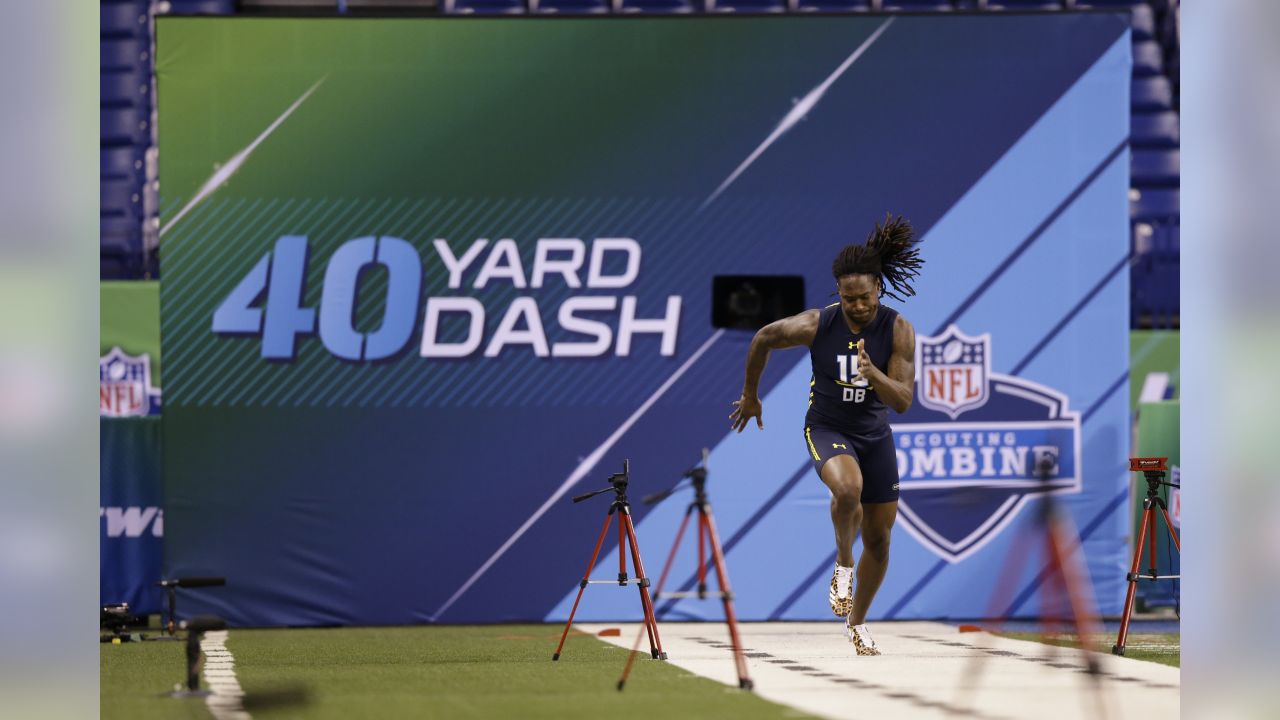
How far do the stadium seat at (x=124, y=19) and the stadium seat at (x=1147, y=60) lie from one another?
9.90 m

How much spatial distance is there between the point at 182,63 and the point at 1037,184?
6017 mm

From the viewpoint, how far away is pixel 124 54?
15.4 m

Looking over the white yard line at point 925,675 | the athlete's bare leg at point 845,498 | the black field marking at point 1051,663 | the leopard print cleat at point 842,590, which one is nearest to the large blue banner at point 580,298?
the white yard line at point 925,675

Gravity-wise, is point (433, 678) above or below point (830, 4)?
below

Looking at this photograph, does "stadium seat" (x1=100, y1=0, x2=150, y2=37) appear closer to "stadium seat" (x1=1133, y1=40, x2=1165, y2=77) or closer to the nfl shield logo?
the nfl shield logo

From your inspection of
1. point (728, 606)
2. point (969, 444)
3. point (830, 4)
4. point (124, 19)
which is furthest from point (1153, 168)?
point (728, 606)

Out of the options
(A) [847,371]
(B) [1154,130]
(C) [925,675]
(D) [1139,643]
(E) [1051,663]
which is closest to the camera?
(C) [925,675]

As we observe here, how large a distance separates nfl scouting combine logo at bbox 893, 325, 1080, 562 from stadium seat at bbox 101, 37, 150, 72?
27.6ft

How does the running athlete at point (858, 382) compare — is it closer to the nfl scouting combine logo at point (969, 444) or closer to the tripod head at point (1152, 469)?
the tripod head at point (1152, 469)

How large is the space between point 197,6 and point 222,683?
9.69 meters

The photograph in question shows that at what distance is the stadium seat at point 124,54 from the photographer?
1537 cm

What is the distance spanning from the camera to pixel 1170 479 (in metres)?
11.5

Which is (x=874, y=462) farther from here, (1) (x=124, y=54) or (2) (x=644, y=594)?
(1) (x=124, y=54)
